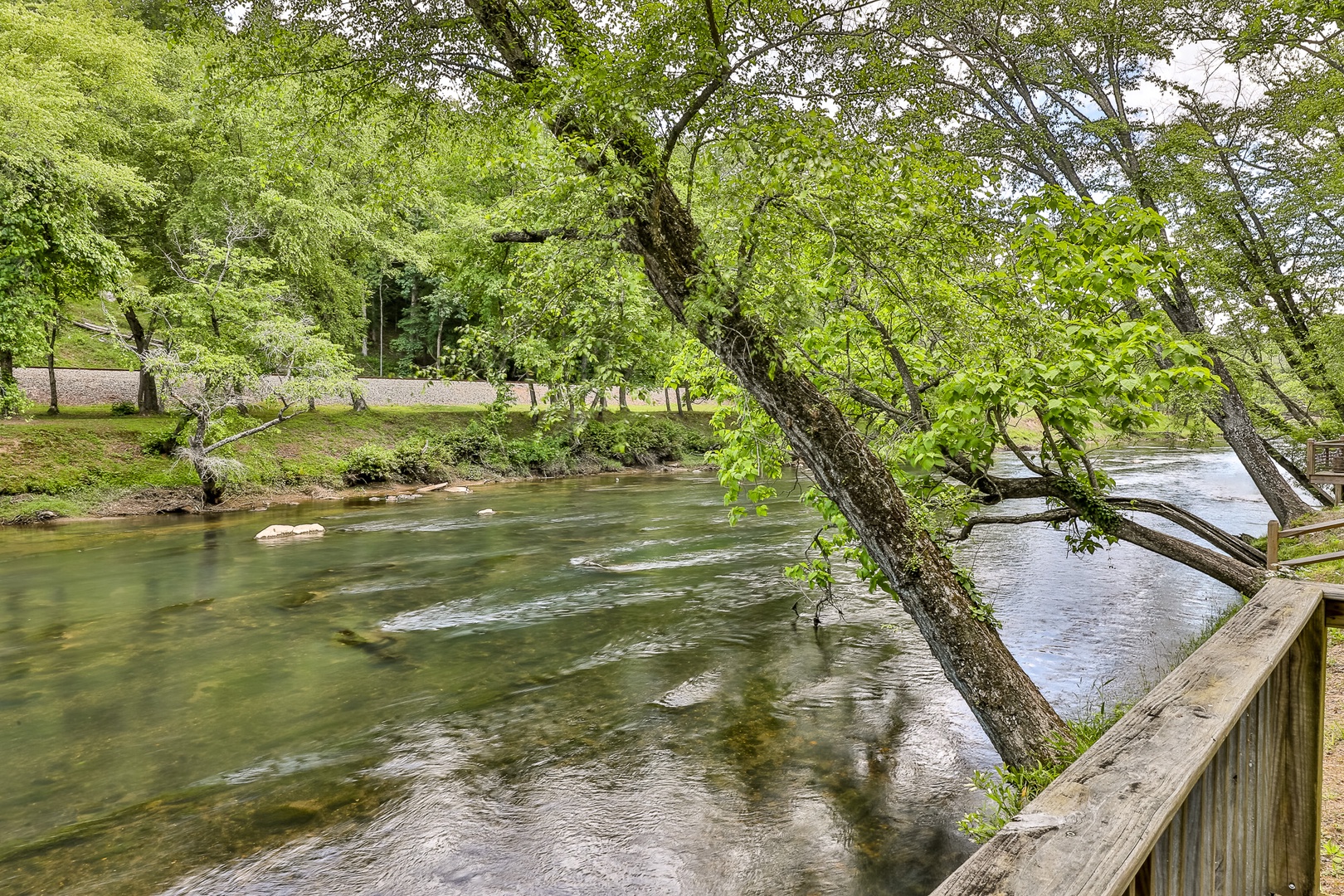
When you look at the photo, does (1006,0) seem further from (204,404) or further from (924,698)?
(204,404)

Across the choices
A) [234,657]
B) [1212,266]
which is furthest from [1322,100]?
[234,657]

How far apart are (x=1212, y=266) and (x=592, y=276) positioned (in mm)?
9844

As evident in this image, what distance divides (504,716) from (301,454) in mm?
21063

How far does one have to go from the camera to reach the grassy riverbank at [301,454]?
64.5 ft

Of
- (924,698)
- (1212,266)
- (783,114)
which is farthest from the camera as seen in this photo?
(1212,266)

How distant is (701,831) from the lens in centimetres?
535

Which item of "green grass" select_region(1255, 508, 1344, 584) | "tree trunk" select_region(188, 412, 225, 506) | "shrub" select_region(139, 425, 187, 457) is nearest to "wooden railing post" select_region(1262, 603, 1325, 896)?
"green grass" select_region(1255, 508, 1344, 584)

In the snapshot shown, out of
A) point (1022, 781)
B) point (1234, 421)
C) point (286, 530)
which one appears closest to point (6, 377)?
point (286, 530)

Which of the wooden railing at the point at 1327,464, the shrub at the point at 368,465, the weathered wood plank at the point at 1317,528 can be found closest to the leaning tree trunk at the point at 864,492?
the weathered wood plank at the point at 1317,528

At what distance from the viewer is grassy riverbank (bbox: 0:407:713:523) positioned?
19656 millimetres

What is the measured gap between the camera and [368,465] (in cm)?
2508

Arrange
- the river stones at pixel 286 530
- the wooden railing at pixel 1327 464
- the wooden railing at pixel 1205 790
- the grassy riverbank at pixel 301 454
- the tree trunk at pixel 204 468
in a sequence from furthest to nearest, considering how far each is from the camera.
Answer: the tree trunk at pixel 204 468 < the grassy riverbank at pixel 301 454 < the river stones at pixel 286 530 < the wooden railing at pixel 1327 464 < the wooden railing at pixel 1205 790

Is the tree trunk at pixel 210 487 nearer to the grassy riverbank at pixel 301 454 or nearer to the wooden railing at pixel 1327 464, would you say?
the grassy riverbank at pixel 301 454

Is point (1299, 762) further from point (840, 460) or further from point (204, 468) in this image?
point (204, 468)
